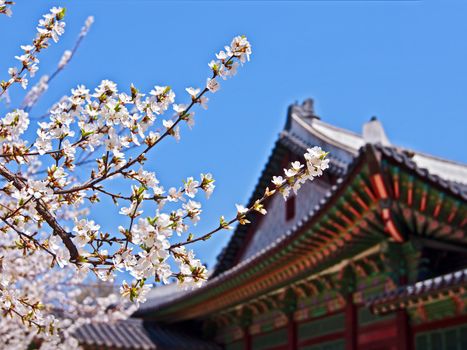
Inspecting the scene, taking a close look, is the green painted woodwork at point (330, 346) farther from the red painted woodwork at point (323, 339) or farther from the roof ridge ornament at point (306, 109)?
the roof ridge ornament at point (306, 109)

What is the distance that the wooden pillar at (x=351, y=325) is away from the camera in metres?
11.1

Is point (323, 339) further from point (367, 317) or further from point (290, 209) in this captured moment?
point (290, 209)

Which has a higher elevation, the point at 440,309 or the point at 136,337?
the point at 136,337

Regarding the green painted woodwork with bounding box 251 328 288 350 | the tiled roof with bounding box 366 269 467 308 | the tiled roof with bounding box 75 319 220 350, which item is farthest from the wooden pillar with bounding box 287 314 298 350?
the tiled roof with bounding box 366 269 467 308

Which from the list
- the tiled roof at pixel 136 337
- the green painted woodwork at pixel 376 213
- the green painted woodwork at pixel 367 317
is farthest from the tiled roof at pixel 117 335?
the green painted woodwork at pixel 367 317

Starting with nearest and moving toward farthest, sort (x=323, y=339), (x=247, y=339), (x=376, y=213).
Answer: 1. (x=376, y=213)
2. (x=323, y=339)
3. (x=247, y=339)

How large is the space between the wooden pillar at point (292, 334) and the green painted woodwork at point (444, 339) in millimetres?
3587

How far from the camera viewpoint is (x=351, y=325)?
1116cm

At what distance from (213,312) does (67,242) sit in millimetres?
12419

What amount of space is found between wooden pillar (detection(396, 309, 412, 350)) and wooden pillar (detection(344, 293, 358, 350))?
1.16 m

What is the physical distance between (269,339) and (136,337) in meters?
3.91

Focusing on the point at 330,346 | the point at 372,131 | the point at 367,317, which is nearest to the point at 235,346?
the point at 330,346

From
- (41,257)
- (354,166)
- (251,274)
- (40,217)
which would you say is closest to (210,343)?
(251,274)

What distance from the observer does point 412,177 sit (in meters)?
8.99
